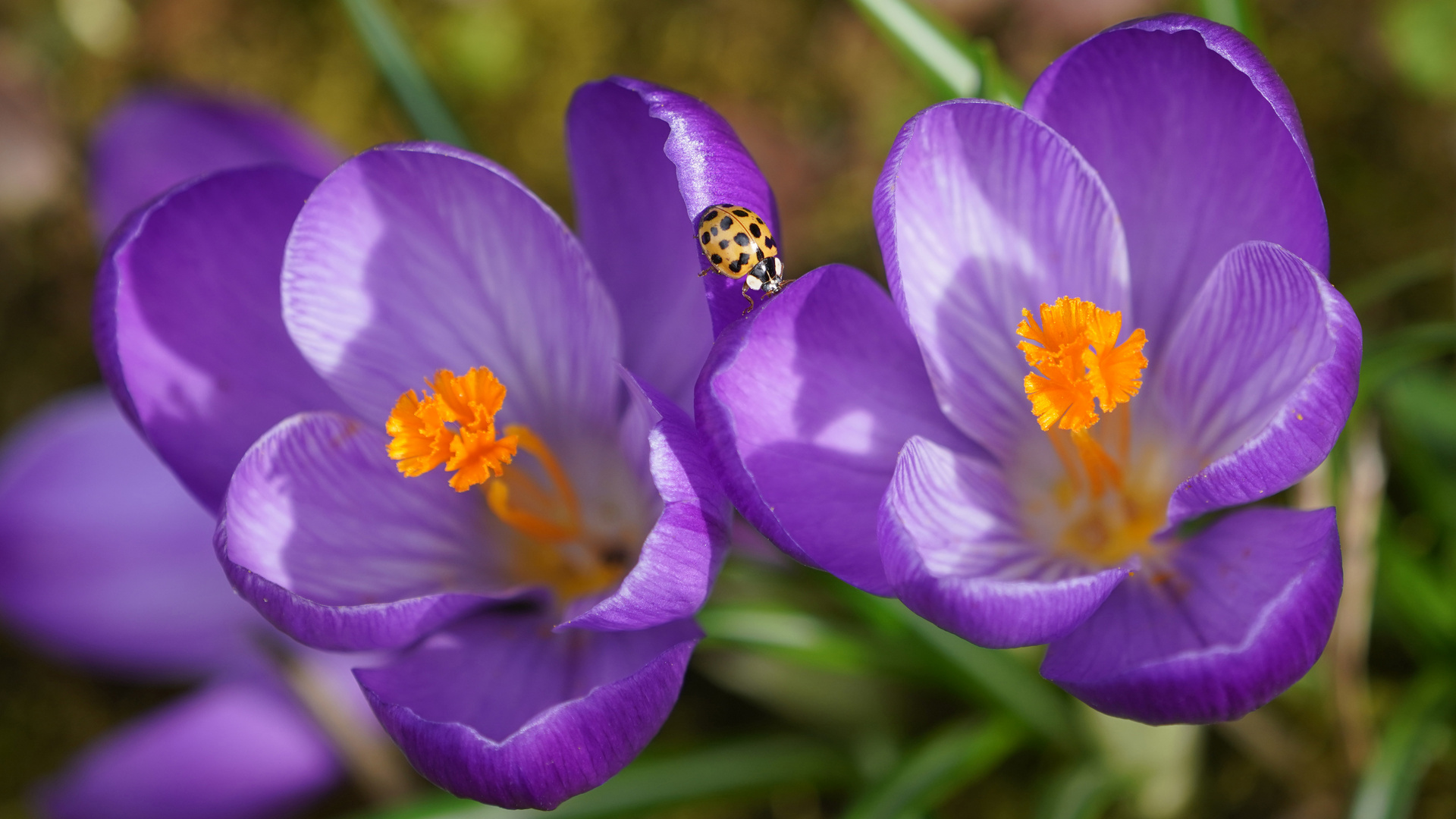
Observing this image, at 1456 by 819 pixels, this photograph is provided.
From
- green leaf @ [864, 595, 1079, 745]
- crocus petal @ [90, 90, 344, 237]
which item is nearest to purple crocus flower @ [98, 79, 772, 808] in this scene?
green leaf @ [864, 595, 1079, 745]

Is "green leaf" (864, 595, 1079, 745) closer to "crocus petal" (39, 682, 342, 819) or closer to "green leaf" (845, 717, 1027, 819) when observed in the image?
"green leaf" (845, 717, 1027, 819)

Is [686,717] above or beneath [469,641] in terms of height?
beneath

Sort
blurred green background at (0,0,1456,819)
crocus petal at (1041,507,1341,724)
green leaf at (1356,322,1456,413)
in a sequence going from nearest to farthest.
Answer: crocus petal at (1041,507,1341,724), green leaf at (1356,322,1456,413), blurred green background at (0,0,1456,819)

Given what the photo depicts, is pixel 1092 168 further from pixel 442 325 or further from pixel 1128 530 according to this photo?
pixel 442 325

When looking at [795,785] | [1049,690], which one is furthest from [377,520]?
[1049,690]

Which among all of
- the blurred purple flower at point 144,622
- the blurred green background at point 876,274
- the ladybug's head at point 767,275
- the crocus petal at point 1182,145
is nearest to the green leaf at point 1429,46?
the blurred green background at point 876,274

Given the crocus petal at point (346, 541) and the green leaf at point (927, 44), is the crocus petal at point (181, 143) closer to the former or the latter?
the crocus petal at point (346, 541)
